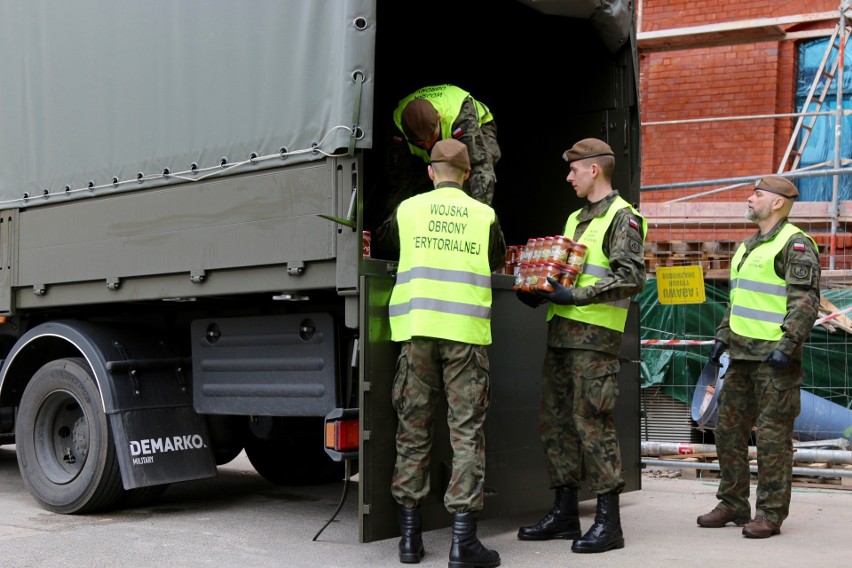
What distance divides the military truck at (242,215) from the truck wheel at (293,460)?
0.82ft

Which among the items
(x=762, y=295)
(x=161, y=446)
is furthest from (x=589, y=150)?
(x=161, y=446)

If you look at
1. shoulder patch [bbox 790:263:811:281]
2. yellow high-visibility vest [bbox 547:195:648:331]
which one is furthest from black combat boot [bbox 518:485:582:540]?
shoulder patch [bbox 790:263:811:281]

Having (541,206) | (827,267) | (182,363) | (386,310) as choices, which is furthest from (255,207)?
(827,267)

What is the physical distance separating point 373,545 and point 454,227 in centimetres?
A: 180

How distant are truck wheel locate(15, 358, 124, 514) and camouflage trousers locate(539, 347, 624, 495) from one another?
8.57ft

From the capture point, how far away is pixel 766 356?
241 inches

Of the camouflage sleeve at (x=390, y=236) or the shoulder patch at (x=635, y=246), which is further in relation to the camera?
the shoulder patch at (x=635, y=246)

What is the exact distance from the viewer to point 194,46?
5863 mm

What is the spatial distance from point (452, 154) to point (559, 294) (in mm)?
893

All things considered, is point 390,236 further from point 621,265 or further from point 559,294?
point 621,265

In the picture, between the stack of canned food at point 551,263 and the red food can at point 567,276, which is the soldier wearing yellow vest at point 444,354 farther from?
the red food can at point 567,276

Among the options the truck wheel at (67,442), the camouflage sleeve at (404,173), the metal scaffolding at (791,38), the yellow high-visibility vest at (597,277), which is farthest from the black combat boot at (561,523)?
the metal scaffolding at (791,38)

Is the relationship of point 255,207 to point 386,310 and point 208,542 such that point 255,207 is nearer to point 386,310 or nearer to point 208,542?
point 386,310

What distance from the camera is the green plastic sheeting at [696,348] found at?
8828mm
